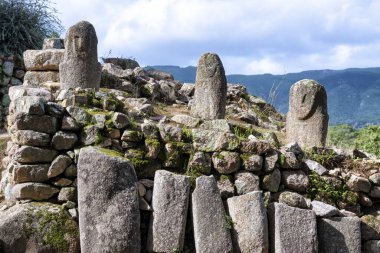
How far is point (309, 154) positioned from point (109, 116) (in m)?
3.13

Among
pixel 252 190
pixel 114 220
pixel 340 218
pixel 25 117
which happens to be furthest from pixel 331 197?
pixel 25 117

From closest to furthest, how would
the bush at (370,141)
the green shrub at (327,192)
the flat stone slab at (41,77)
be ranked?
the green shrub at (327,192), the flat stone slab at (41,77), the bush at (370,141)

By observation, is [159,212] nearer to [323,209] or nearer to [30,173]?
[30,173]

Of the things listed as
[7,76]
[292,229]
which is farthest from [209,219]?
[7,76]

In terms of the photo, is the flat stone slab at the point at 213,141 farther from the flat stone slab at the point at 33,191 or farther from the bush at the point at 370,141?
the bush at the point at 370,141

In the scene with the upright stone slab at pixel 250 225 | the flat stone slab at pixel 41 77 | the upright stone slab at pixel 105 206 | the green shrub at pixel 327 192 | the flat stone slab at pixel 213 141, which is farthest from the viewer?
the flat stone slab at pixel 41 77

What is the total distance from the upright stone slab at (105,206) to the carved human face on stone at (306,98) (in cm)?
448

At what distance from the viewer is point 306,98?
964 cm

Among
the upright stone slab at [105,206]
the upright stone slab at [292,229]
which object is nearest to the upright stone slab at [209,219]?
the upright stone slab at [292,229]

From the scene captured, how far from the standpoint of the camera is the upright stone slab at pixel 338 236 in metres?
6.99

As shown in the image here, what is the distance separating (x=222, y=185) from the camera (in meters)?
7.14

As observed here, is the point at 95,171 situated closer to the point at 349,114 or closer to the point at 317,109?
the point at 317,109

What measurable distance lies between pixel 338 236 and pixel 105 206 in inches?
123

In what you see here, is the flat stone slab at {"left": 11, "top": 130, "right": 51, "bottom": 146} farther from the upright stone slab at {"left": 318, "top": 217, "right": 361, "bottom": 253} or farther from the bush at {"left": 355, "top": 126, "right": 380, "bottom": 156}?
the bush at {"left": 355, "top": 126, "right": 380, "bottom": 156}
